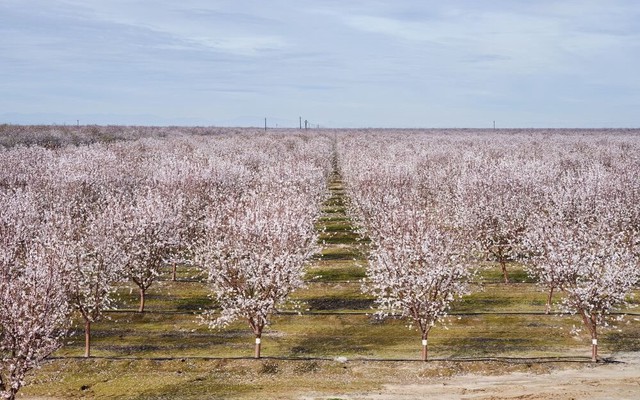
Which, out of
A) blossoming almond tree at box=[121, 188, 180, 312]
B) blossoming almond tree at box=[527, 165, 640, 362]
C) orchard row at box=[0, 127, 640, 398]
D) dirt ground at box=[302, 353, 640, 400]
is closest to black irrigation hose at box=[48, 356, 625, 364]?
blossoming almond tree at box=[527, 165, 640, 362]

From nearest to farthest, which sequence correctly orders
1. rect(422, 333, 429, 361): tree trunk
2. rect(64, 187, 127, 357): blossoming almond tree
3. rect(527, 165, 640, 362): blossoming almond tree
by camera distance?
rect(527, 165, 640, 362): blossoming almond tree, rect(422, 333, 429, 361): tree trunk, rect(64, 187, 127, 357): blossoming almond tree

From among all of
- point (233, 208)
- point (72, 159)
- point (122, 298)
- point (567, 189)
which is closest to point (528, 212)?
point (567, 189)

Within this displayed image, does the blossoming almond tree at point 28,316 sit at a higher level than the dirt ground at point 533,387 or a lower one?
higher

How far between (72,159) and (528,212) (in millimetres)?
53575

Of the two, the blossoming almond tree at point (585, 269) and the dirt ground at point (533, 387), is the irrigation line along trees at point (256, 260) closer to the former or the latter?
the dirt ground at point (533, 387)

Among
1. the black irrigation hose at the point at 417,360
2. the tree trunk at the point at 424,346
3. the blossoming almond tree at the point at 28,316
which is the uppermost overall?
the blossoming almond tree at the point at 28,316

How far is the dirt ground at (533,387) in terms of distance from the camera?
2939cm

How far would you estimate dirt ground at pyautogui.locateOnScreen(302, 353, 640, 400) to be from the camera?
29.4m

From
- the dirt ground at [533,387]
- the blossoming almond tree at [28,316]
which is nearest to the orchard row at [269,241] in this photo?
the blossoming almond tree at [28,316]

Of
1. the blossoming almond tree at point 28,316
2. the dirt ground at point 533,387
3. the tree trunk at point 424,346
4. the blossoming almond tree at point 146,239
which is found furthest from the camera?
the blossoming almond tree at point 146,239

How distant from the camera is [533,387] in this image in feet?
99.8

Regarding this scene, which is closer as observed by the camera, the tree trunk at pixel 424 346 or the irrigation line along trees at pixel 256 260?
the tree trunk at pixel 424 346

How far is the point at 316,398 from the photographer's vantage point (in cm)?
2983

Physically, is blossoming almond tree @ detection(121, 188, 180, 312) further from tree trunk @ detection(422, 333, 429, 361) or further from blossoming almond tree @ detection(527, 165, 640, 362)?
blossoming almond tree @ detection(527, 165, 640, 362)
